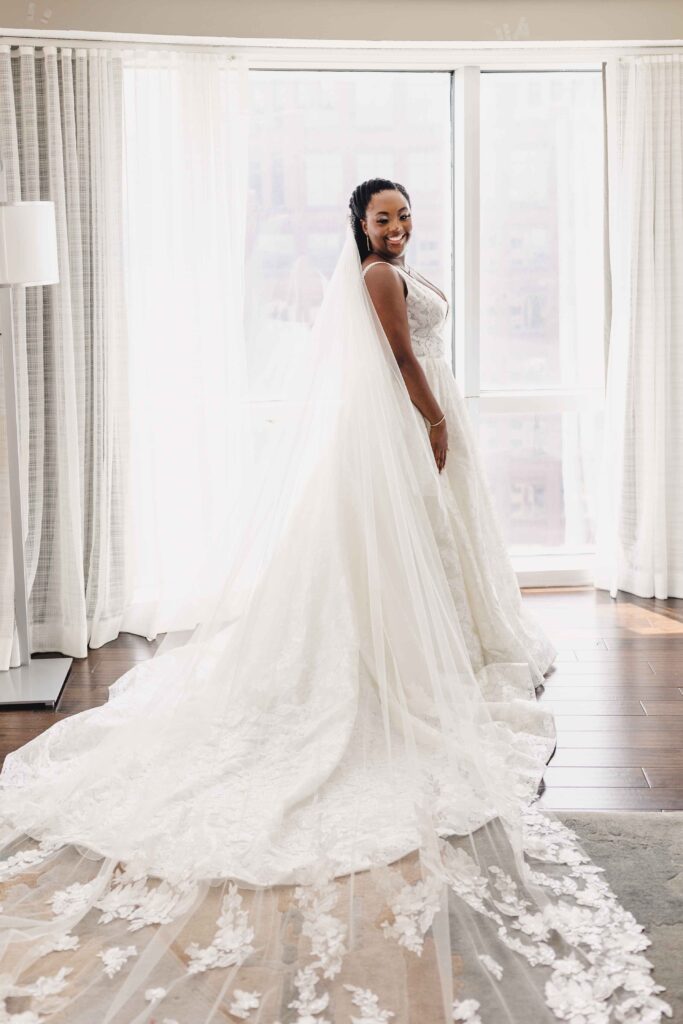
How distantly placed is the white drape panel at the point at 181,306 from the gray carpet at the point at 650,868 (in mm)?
2274

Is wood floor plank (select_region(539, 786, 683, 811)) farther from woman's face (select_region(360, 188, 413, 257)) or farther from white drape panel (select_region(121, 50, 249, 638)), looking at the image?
white drape panel (select_region(121, 50, 249, 638))

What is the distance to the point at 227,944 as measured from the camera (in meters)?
2.33

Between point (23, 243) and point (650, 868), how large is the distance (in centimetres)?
273

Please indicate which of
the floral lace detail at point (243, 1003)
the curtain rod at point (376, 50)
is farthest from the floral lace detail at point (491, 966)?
the curtain rod at point (376, 50)

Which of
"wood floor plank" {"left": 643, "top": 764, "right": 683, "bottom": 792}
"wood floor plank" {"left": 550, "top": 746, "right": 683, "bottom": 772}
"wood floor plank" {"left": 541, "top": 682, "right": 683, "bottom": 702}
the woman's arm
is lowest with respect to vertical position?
"wood floor plank" {"left": 643, "top": 764, "right": 683, "bottom": 792}

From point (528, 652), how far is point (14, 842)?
1897mm

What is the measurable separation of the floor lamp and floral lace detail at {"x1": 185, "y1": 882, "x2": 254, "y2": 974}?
5.51 feet

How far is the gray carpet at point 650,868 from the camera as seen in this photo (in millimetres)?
2326

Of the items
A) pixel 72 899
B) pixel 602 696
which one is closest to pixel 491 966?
pixel 72 899

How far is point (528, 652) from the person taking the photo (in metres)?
3.99

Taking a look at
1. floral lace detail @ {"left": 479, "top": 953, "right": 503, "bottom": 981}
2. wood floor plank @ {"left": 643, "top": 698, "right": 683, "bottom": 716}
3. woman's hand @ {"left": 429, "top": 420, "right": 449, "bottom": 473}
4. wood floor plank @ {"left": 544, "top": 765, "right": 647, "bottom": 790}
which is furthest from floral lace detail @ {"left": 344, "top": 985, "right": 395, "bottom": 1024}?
woman's hand @ {"left": 429, "top": 420, "right": 449, "bottom": 473}

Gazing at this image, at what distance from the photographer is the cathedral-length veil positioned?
2230 mm

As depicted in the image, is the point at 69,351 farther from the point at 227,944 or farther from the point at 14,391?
the point at 227,944

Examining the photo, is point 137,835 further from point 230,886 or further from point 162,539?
point 162,539
